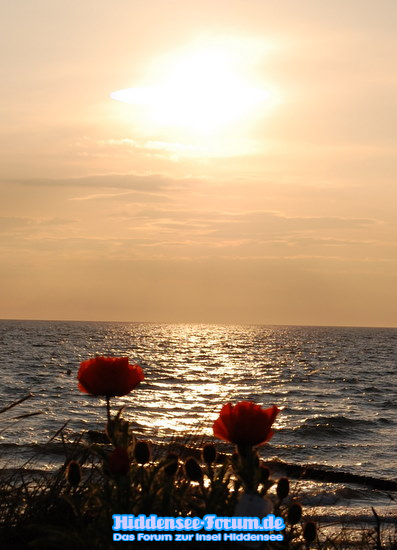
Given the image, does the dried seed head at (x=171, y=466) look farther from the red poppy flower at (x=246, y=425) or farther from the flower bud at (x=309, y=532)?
the flower bud at (x=309, y=532)

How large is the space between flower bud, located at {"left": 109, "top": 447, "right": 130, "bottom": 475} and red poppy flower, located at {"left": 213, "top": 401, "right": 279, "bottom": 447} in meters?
0.38

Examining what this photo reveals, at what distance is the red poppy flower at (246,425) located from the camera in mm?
2695

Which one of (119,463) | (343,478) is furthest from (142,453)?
(343,478)

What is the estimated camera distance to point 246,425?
2.70m

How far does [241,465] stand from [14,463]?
10.9 meters

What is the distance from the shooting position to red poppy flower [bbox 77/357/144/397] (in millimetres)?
3107

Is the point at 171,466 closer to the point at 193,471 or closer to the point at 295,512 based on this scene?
the point at 193,471

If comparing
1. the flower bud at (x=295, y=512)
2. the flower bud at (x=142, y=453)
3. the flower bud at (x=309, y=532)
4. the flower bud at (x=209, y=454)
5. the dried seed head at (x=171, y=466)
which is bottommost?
the flower bud at (x=309, y=532)

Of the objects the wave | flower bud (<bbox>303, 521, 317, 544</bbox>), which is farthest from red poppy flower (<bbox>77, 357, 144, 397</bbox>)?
the wave

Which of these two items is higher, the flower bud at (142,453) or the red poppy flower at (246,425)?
the red poppy flower at (246,425)

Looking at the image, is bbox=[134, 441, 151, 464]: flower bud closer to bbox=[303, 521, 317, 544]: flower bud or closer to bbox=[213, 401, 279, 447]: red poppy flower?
bbox=[213, 401, 279, 447]: red poppy flower

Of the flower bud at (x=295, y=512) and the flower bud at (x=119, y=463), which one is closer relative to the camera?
the flower bud at (x=119, y=463)

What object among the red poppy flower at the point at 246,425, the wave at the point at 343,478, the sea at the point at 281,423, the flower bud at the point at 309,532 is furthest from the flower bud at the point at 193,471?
the wave at the point at 343,478

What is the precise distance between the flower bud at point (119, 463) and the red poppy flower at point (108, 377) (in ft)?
1.31
